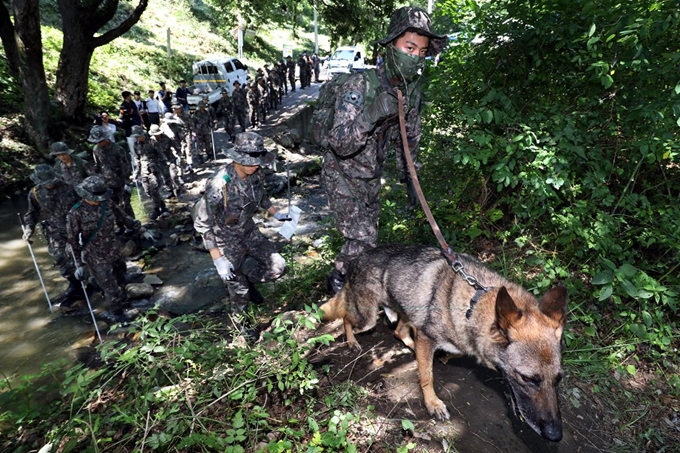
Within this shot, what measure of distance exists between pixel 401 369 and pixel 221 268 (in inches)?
96.0

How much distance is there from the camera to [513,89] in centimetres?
425

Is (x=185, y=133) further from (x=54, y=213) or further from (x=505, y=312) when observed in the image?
(x=505, y=312)

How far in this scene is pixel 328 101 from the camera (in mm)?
3582

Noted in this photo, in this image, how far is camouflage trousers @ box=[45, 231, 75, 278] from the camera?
6.17 meters

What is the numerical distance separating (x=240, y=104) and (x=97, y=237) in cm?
1065

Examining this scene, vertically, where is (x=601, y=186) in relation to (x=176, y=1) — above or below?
below

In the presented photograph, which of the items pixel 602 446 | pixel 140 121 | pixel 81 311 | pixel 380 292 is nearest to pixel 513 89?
pixel 380 292

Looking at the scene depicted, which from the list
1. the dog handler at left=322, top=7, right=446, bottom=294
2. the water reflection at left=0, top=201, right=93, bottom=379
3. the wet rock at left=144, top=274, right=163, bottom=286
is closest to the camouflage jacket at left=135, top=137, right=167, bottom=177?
the water reflection at left=0, top=201, right=93, bottom=379

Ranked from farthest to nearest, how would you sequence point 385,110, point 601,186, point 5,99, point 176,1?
point 176,1 < point 5,99 < point 601,186 < point 385,110

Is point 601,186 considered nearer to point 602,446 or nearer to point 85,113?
point 602,446

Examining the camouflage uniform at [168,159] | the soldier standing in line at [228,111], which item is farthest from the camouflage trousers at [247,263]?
the soldier standing in line at [228,111]

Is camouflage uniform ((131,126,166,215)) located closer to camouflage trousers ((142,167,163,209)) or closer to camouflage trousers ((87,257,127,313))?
camouflage trousers ((142,167,163,209))

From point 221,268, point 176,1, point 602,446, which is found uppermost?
point 176,1

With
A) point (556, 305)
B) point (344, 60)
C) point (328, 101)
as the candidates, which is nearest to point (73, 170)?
point (328, 101)
